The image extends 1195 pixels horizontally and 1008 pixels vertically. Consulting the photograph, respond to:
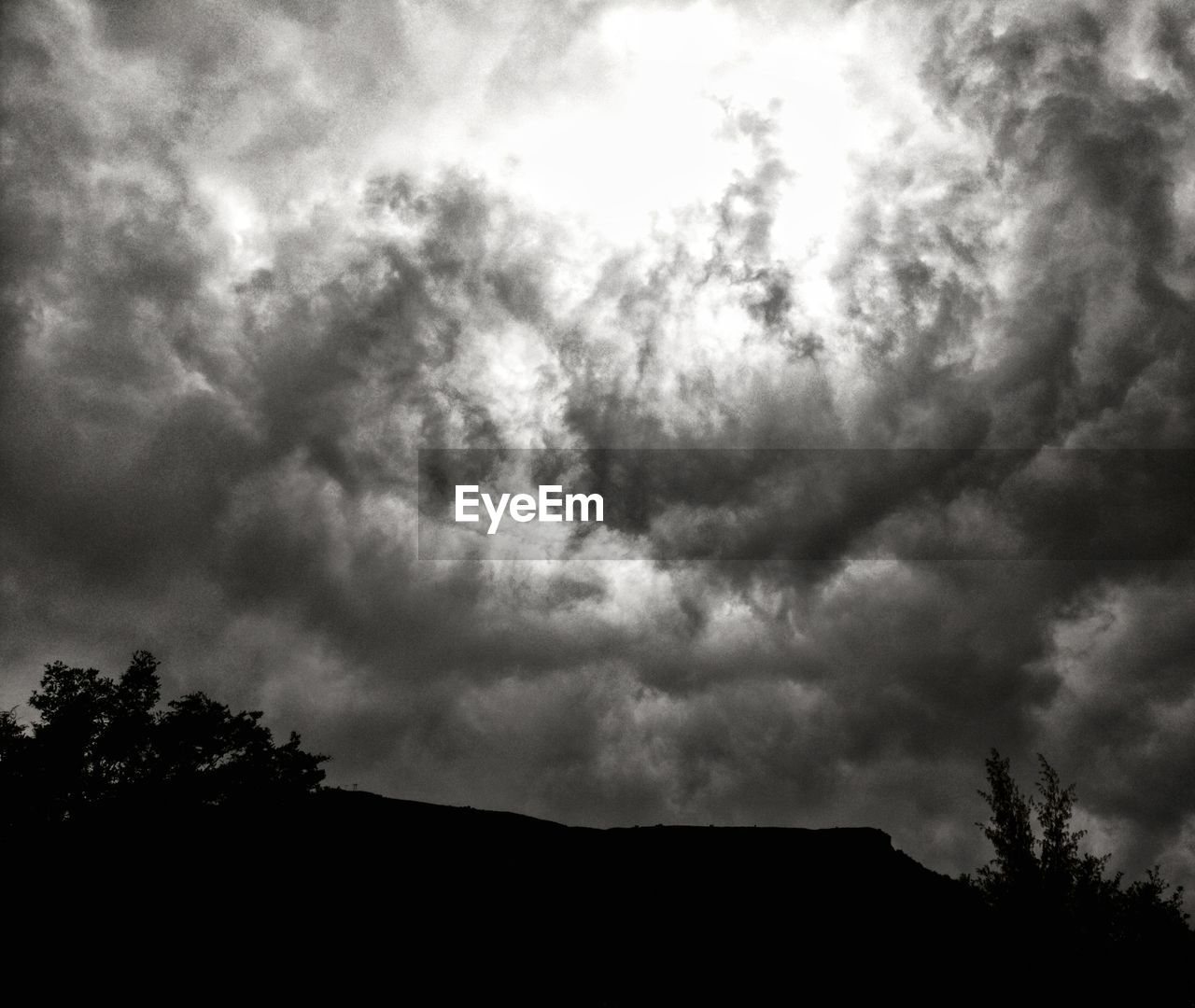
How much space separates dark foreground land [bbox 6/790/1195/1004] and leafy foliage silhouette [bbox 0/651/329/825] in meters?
14.8

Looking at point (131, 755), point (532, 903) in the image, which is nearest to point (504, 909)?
point (532, 903)

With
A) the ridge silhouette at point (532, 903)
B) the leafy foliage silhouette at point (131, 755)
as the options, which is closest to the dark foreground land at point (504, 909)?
the ridge silhouette at point (532, 903)

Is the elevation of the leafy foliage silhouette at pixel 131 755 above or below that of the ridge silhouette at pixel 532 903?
above

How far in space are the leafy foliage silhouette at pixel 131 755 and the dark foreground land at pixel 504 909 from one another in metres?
14.8

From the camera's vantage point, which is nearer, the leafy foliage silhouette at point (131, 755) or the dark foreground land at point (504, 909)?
the dark foreground land at point (504, 909)

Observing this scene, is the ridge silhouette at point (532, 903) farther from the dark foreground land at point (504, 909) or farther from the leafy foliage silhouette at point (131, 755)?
the leafy foliage silhouette at point (131, 755)

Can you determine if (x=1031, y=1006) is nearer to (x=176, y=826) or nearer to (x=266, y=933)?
(x=266, y=933)

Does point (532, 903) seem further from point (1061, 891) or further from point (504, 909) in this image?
point (1061, 891)

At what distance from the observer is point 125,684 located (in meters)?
35.1

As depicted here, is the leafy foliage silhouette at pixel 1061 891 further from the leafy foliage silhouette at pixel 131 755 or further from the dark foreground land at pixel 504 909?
the leafy foliage silhouette at pixel 131 755

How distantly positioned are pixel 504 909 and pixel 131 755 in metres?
25.0

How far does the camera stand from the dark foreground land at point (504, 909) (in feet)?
51.9

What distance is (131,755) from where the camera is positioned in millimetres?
34500

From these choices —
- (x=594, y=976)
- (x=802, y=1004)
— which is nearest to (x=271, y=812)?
(x=594, y=976)
